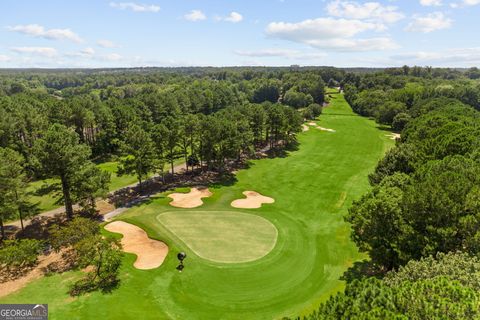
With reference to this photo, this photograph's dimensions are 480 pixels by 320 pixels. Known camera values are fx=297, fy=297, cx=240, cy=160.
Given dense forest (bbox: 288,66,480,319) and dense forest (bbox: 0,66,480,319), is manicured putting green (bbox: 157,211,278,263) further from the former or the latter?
dense forest (bbox: 288,66,480,319)

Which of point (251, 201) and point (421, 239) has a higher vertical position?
point (421, 239)

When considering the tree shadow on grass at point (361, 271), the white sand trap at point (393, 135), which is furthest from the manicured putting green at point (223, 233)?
the white sand trap at point (393, 135)

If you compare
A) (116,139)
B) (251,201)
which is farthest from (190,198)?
(116,139)

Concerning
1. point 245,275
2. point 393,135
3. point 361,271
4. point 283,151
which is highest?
point 393,135

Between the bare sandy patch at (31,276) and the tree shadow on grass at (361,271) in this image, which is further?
the tree shadow on grass at (361,271)

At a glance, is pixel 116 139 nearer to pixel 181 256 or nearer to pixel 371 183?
pixel 181 256

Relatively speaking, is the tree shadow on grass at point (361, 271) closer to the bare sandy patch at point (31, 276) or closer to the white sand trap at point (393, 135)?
the bare sandy patch at point (31, 276)
